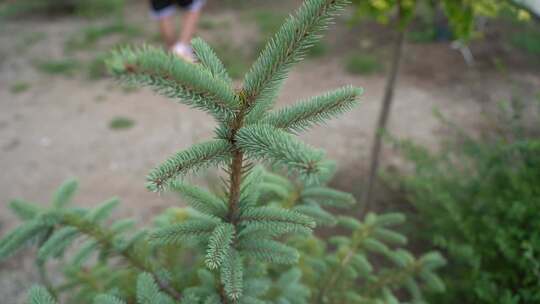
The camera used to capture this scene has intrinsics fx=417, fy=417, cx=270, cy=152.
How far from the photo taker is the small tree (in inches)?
30.7

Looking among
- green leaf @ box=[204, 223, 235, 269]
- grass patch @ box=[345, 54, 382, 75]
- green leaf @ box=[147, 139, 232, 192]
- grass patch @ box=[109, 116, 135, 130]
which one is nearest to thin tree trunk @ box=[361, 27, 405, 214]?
green leaf @ box=[204, 223, 235, 269]

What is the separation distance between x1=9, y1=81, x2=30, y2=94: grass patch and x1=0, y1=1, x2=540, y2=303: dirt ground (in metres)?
0.06

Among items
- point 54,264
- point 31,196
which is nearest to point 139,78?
point 54,264

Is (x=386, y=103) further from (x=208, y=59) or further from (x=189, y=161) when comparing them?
(x=189, y=161)

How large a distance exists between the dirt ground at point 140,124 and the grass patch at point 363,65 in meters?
0.12

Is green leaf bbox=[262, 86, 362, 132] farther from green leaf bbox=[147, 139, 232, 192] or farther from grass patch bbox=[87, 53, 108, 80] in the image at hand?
grass patch bbox=[87, 53, 108, 80]

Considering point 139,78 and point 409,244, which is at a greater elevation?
point 139,78

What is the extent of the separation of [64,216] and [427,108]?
14.1 ft

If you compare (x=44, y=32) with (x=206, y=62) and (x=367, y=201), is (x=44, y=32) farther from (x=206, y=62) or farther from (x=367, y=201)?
(x=206, y=62)

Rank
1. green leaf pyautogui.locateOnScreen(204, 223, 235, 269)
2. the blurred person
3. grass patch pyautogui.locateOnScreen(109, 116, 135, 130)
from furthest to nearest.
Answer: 1. the blurred person
2. grass patch pyautogui.locateOnScreen(109, 116, 135, 130)
3. green leaf pyautogui.locateOnScreen(204, 223, 235, 269)

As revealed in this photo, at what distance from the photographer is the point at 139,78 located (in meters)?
0.68

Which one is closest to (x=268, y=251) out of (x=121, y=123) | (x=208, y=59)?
(x=208, y=59)

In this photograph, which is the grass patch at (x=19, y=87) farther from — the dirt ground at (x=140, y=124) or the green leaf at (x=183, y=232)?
the green leaf at (x=183, y=232)

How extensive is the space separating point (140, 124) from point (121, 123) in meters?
0.23
